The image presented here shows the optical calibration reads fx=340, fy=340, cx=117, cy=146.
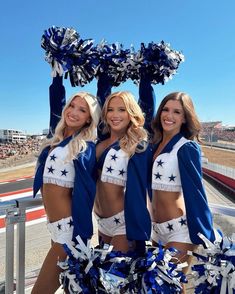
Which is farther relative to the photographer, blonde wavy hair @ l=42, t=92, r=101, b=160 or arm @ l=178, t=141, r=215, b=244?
blonde wavy hair @ l=42, t=92, r=101, b=160

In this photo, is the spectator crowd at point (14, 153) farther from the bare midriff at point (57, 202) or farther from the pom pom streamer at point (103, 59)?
the bare midriff at point (57, 202)

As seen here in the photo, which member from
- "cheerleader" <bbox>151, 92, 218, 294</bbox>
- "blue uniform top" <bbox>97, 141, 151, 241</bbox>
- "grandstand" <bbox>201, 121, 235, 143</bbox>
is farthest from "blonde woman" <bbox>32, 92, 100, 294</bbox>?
"grandstand" <bbox>201, 121, 235, 143</bbox>

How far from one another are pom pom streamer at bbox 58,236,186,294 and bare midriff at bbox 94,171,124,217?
1.06ft

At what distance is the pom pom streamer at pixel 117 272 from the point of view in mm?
1815

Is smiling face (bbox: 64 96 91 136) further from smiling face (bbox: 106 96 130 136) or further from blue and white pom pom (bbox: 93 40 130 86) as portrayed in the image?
blue and white pom pom (bbox: 93 40 130 86)

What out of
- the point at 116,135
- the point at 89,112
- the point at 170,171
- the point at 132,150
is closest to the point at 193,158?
the point at 170,171

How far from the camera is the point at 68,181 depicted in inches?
84.0

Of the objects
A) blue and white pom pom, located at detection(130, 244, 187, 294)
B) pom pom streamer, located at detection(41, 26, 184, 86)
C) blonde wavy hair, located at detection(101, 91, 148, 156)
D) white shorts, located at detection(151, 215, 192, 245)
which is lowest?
blue and white pom pom, located at detection(130, 244, 187, 294)

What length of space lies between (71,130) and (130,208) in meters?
0.71

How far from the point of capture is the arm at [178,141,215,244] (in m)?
2.00

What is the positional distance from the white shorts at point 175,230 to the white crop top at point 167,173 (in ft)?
0.64

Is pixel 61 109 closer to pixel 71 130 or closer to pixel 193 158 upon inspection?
pixel 71 130

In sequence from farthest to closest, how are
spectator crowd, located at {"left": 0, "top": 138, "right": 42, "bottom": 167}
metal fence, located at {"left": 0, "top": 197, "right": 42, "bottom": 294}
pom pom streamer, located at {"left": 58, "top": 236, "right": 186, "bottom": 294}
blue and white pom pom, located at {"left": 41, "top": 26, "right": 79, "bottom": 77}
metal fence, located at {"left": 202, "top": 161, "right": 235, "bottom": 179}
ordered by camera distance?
spectator crowd, located at {"left": 0, "top": 138, "right": 42, "bottom": 167}
metal fence, located at {"left": 202, "top": 161, "right": 235, "bottom": 179}
blue and white pom pom, located at {"left": 41, "top": 26, "right": 79, "bottom": 77}
metal fence, located at {"left": 0, "top": 197, "right": 42, "bottom": 294}
pom pom streamer, located at {"left": 58, "top": 236, "right": 186, "bottom": 294}

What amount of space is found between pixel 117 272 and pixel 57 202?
580 mm
